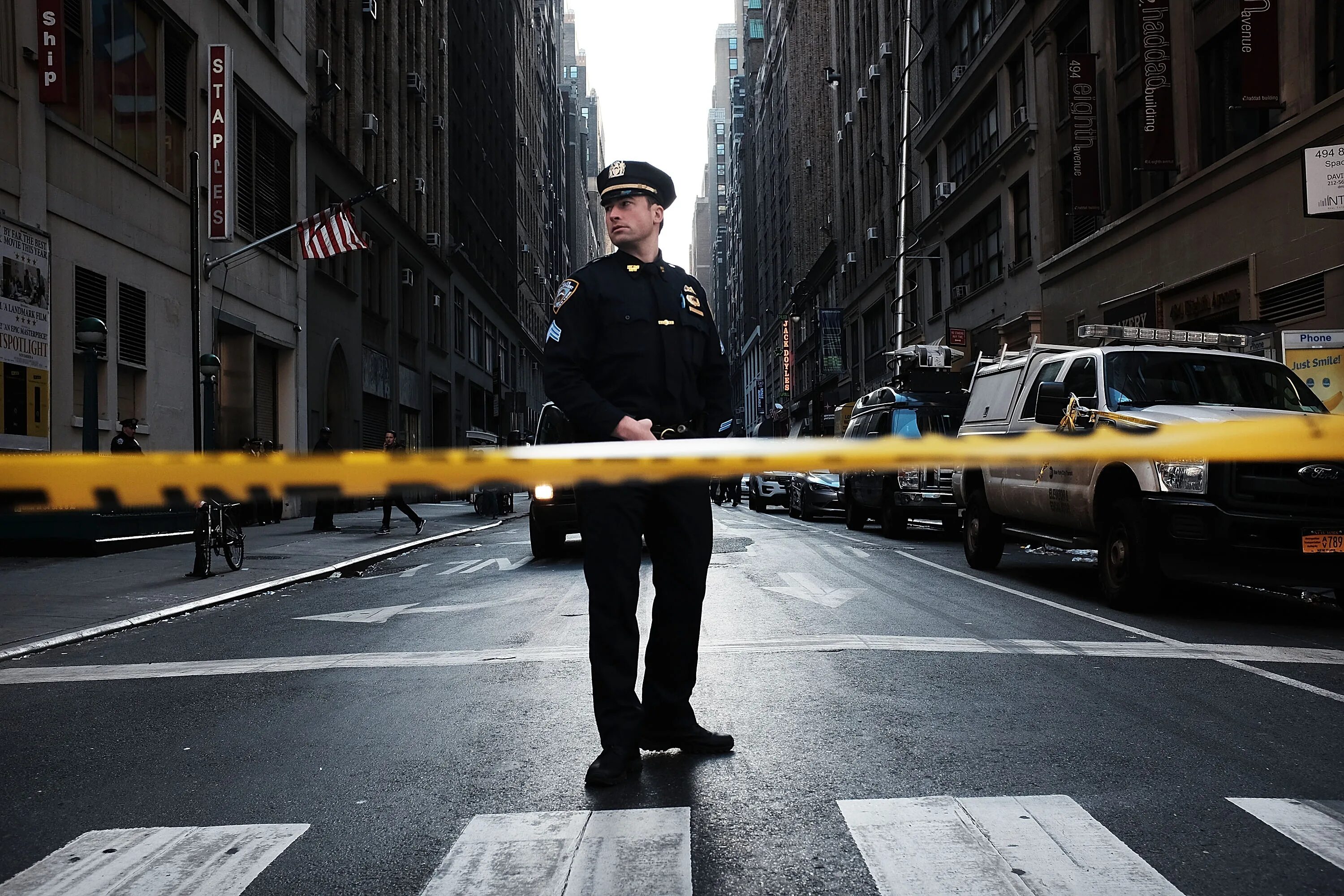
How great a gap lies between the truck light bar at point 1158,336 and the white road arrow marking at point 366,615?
6835 millimetres

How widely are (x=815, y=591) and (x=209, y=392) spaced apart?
41.3 feet

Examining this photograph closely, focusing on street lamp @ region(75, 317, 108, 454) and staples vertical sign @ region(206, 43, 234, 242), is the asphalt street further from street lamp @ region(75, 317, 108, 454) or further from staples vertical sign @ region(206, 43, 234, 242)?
staples vertical sign @ region(206, 43, 234, 242)

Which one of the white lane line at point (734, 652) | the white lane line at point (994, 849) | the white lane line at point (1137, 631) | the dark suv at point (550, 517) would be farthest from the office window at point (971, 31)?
the white lane line at point (994, 849)

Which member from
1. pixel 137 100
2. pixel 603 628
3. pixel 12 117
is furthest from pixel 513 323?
pixel 603 628

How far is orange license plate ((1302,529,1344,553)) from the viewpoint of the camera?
24.7ft

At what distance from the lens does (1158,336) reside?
10836mm

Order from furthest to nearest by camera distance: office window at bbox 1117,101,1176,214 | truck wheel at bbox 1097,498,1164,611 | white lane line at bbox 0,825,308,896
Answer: office window at bbox 1117,101,1176,214 < truck wheel at bbox 1097,498,1164,611 < white lane line at bbox 0,825,308,896

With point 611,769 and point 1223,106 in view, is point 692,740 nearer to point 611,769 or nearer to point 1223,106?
point 611,769

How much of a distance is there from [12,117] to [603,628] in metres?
14.9

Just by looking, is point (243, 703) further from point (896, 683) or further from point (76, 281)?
point (76, 281)

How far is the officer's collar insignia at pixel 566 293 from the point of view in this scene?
14.1 ft

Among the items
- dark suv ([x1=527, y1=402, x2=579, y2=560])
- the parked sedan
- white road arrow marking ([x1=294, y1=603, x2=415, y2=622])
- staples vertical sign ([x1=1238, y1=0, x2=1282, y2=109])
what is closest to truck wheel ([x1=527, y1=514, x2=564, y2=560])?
dark suv ([x1=527, y1=402, x2=579, y2=560])

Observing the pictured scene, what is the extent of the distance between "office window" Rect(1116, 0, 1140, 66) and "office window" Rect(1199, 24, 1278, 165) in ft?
11.0

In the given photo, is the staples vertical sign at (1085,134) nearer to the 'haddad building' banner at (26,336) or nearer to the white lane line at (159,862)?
the 'haddad building' banner at (26,336)
